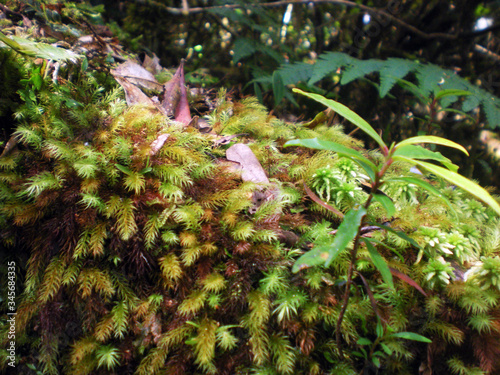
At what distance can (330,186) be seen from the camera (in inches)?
57.3

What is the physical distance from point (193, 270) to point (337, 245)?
2.12ft

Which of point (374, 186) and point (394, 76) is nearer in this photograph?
point (374, 186)

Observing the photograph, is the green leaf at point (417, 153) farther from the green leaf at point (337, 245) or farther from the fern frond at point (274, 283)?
the fern frond at point (274, 283)

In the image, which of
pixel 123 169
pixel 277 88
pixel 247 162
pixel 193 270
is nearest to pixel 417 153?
pixel 247 162

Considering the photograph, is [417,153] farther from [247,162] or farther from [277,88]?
[277,88]

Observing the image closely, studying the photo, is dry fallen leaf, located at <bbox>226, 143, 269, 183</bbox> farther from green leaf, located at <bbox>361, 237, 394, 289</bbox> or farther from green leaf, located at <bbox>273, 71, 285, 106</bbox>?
green leaf, located at <bbox>273, 71, 285, 106</bbox>

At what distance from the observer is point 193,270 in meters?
1.20

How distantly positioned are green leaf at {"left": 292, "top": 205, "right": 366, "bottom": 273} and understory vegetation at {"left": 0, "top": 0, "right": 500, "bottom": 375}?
0.11m

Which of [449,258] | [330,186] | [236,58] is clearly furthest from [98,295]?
[236,58]

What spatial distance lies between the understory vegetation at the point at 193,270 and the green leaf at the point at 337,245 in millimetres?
114

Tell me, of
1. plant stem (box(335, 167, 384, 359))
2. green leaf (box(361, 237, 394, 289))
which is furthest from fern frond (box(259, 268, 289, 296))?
green leaf (box(361, 237, 394, 289))

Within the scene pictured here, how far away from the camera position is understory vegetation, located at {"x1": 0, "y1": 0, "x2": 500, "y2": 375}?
1.10 metres

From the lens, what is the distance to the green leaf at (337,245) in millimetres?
809

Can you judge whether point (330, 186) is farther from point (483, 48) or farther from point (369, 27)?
point (483, 48)
